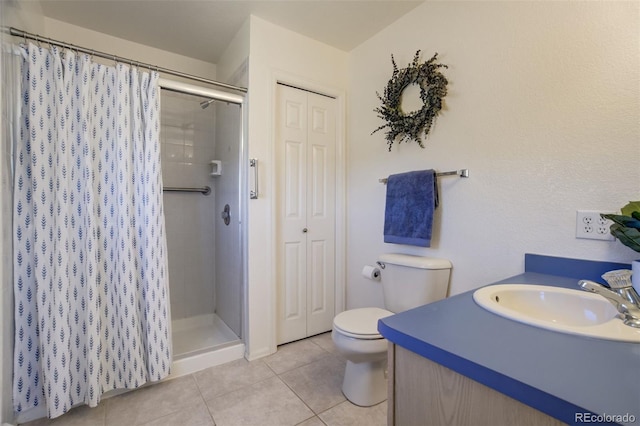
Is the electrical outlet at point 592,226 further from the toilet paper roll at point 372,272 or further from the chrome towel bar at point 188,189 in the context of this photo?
the chrome towel bar at point 188,189

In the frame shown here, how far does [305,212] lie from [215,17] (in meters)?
1.51

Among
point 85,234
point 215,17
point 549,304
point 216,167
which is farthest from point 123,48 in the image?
point 549,304

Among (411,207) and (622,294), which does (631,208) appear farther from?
(411,207)

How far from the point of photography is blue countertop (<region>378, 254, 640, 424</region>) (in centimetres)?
45

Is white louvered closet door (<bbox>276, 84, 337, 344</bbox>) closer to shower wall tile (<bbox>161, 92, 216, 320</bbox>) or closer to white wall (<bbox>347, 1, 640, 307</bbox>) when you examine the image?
white wall (<bbox>347, 1, 640, 307</bbox>)

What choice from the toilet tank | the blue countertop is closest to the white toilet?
the toilet tank

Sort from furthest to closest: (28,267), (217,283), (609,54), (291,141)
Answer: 1. (217,283)
2. (291,141)
3. (28,267)
4. (609,54)

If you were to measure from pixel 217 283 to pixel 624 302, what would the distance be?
2.57 meters

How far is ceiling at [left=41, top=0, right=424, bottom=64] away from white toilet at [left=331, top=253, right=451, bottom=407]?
1.66 metres

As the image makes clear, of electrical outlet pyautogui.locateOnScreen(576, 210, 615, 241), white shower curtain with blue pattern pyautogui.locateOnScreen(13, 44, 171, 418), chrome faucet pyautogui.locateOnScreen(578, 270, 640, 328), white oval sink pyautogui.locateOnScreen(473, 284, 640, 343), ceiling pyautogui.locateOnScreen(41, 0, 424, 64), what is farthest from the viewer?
ceiling pyautogui.locateOnScreen(41, 0, 424, 64)

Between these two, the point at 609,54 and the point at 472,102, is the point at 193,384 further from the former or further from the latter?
the point at 609,54

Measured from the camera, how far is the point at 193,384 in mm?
1678

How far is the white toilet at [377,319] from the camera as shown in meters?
1.44

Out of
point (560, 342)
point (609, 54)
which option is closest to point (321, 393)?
point (560, 342)
